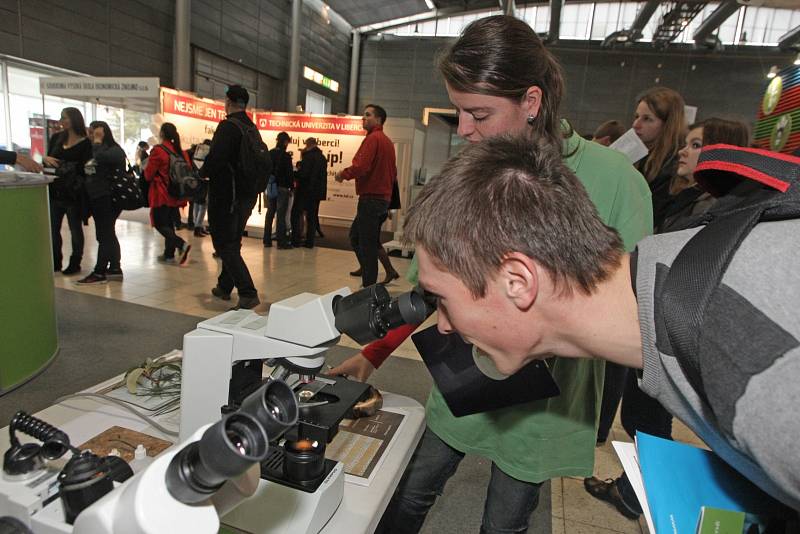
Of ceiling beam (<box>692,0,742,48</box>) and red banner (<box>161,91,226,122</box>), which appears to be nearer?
red banner (<box>161,91,226,122</box>)

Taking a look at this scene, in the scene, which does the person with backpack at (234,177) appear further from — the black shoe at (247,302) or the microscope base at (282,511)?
the microscope base at (282,511)

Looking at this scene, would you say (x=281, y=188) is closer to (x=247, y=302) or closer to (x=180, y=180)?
(x=180, y=180)

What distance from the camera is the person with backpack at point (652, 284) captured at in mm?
382

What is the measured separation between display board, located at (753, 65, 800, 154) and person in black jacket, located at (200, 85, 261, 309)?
314 centimetres

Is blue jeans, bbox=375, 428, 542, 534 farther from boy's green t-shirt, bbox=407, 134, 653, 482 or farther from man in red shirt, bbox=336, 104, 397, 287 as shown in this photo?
man in red shirt, bbox=336, 104, 397, 287

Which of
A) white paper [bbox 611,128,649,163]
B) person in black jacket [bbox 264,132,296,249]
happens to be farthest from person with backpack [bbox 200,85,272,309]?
person in black jacket [bbox 264,132,296,249]

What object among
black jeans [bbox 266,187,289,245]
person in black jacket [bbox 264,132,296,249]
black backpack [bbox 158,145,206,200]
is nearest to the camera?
black backpack [bbox 158,145,206,200]

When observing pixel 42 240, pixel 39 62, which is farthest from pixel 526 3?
pixel 42 240

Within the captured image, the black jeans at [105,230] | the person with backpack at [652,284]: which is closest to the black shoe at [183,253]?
the black jeans at [105,230]

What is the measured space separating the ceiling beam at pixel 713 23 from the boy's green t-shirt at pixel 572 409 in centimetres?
1088

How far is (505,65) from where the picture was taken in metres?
0.94

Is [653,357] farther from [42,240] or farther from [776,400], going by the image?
[42,240]

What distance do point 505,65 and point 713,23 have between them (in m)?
12.4

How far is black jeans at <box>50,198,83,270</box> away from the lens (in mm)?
3975
